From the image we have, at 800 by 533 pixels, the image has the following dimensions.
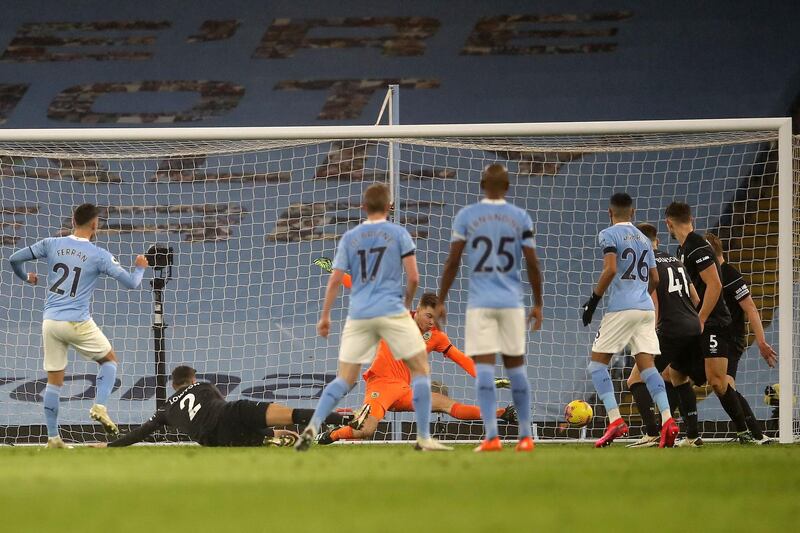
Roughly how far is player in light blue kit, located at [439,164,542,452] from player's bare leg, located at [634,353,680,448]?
5.74ft

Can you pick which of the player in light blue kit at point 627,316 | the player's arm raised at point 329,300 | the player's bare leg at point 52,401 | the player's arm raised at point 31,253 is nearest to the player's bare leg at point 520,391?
the player's arm raised at point 329,300

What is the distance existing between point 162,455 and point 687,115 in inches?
419

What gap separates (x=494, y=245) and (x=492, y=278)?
21 cm

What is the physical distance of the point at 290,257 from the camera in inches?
566

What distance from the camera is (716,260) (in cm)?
904

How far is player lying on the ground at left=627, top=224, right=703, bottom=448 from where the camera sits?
29.5 ft

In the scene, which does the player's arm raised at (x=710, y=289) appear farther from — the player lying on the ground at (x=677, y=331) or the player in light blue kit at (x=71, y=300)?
the player in light blue kit at (x=71, y=300)

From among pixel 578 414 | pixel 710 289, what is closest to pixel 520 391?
pixel 710 289

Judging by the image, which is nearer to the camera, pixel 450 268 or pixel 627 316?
pixel 450 268

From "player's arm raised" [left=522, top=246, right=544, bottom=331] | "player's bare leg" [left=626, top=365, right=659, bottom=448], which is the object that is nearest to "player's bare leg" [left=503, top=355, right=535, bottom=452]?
"player's arm raised" [left=522, top=246, right=544, bottom=331]

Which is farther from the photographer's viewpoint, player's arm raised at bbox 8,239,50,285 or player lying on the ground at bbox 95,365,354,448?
player's arm raised at bbox 8,239,50,285

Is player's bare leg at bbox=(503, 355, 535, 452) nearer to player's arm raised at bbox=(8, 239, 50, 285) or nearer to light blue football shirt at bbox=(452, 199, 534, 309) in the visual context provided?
light blue football shirt at bbox=(452, 199, 534, 309)

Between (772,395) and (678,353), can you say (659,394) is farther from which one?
(772,395)

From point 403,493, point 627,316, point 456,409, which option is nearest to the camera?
point 403,493
